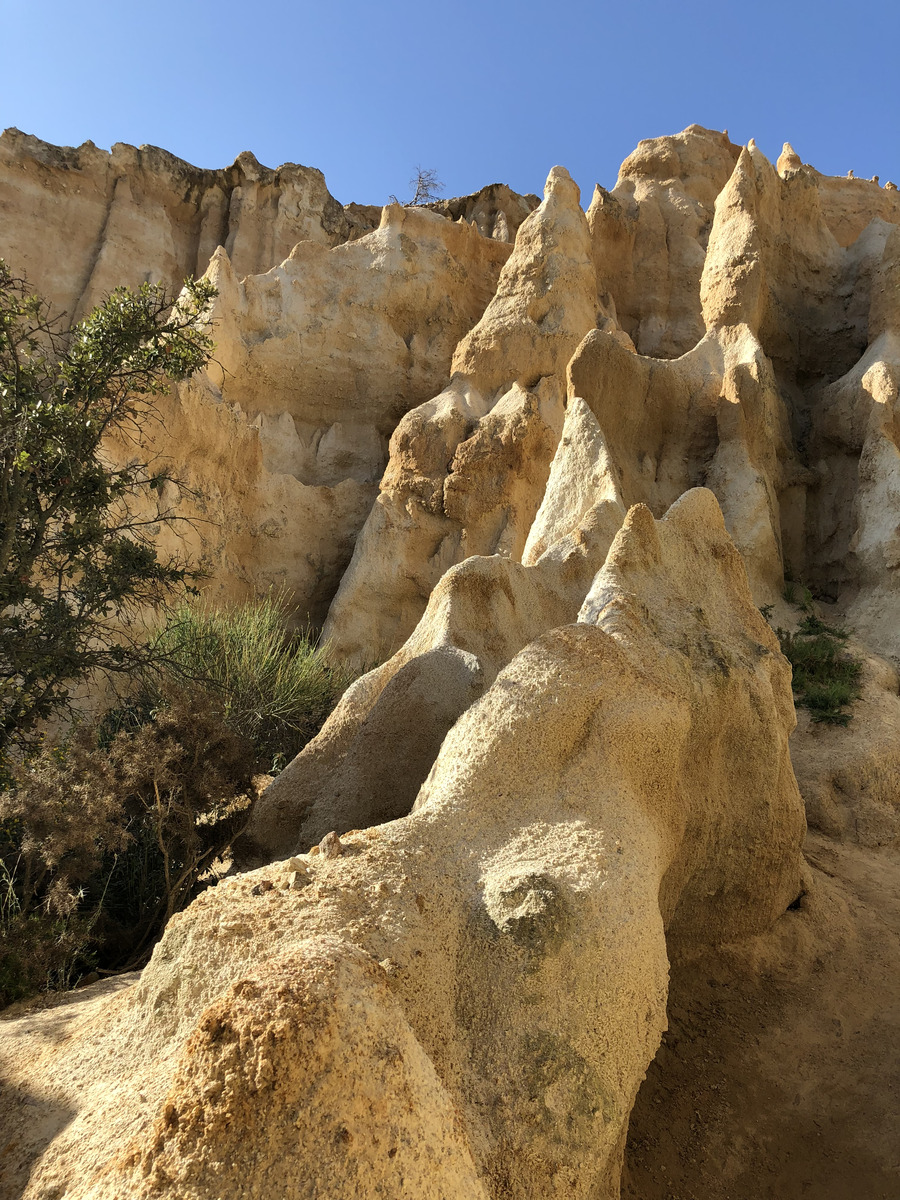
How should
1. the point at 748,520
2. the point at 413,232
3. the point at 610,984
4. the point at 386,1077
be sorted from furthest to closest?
the point at 413,232, the point at 748,520, the point at 610,984, the point at 386,1077

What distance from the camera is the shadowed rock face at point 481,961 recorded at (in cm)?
193

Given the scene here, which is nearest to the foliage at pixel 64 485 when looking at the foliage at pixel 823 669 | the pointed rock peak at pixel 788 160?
the foliage at pixel 823 669

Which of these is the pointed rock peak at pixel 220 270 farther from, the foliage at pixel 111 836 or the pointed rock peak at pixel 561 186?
the foliage at pixel 111 836

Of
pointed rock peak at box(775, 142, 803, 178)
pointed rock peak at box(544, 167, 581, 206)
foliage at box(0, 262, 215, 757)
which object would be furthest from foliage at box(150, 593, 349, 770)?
pointed rock peak at box(775, 142, 803, 178)

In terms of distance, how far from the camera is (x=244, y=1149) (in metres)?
1.85

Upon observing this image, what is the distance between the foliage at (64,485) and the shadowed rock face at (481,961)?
248cm

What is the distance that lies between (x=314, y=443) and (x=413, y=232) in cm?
421

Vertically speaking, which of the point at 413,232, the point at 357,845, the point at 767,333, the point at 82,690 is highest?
the point at 413,232

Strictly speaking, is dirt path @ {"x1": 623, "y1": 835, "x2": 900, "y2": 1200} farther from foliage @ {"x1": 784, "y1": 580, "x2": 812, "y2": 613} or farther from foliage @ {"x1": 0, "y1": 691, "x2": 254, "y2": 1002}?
foliage @ {"x1": 784, "y1": 580, "x2": 812, "y2": 613}

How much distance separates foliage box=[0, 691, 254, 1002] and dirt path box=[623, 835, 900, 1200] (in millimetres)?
2971

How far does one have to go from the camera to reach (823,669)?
7.80 metres

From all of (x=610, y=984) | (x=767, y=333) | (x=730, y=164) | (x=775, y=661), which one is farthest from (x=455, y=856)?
(x=730, y=164)

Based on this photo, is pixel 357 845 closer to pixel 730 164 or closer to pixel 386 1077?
pixel 386 1077

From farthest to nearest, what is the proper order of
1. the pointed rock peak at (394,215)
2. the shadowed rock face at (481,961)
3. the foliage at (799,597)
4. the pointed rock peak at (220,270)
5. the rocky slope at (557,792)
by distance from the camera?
the pointed rock peak at (394,215), the pointed rock peak at (220,270), the foliage at (799,597), the rocky slope at (557,792), the shadowed rock face at (481,961)
